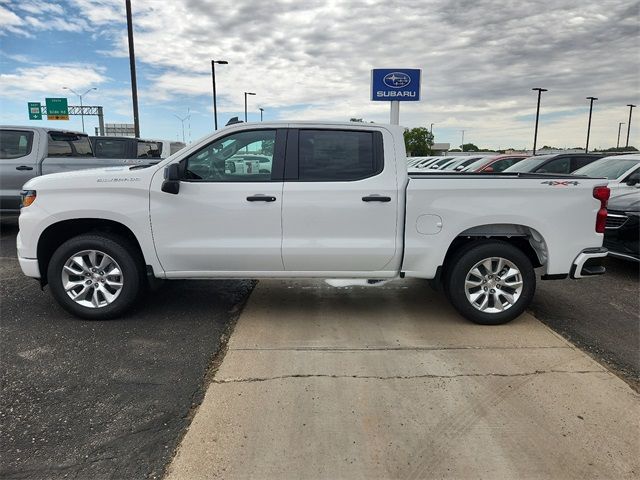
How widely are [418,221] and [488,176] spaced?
2.97ft

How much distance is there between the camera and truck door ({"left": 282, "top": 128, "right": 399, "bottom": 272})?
175 inches

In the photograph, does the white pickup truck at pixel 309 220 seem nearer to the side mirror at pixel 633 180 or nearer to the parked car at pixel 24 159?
the side mirror at pixel 633 180

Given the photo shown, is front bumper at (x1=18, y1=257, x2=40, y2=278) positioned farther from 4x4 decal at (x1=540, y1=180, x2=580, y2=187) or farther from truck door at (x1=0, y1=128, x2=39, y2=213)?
truck door at (x1=0, y1=128, x2=39, y2=213)

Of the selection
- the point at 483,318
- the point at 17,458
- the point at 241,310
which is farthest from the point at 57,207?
the point at 483,318

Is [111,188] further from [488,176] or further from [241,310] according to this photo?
[488,176]

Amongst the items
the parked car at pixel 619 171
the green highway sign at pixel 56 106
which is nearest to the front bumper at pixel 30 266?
the parked car at pixel 619 171

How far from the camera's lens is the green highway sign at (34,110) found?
39.8 m

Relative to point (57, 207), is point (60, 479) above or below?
below

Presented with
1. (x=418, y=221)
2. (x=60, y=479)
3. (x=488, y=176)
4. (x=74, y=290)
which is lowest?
(x=60, y=479)

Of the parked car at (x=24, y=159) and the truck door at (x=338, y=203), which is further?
the parked car at (x=24, y=159)

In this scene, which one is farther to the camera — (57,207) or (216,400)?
(57,207)

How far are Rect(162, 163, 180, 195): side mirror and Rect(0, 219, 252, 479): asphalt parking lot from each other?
4.26ft

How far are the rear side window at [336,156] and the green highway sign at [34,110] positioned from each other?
43130mm

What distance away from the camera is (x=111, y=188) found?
14.7 ft
